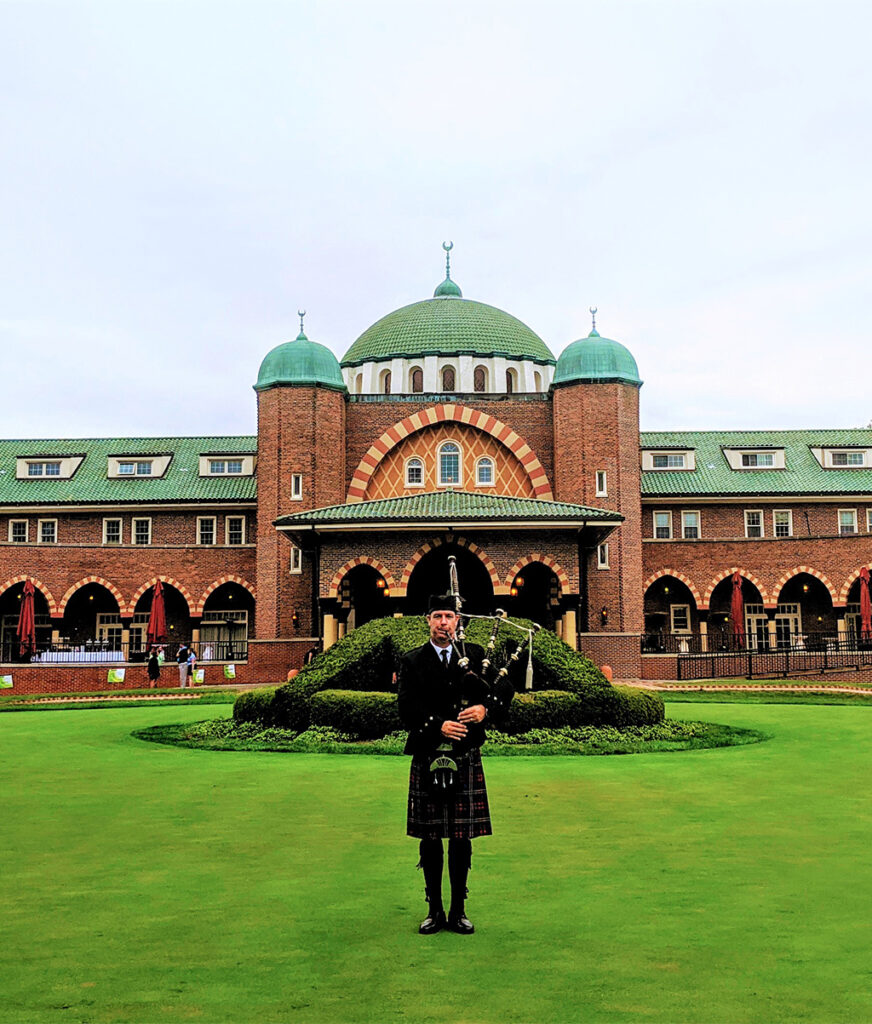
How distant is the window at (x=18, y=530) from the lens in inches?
1923

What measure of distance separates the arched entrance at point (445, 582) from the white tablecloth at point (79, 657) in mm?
9943

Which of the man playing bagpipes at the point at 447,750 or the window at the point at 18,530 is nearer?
the man playing bagpipes at the point at 447,750

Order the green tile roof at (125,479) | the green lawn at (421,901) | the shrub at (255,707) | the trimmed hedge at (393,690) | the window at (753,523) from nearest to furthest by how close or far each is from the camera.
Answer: the green lawn at (421,901), the trimmed hedge at (393,690), the shrub at (255,707), the green tile roof at (125,479), the window at (753,523)

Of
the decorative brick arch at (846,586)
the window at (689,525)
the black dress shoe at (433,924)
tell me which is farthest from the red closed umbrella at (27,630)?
the black dress shoe at (433,924)

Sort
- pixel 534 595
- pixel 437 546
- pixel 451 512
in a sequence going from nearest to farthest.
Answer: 1. pixel 451 512
2. pixel 437 546
3. pixel 534 595

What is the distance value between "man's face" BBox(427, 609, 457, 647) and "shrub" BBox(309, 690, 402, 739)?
1004 centimetres

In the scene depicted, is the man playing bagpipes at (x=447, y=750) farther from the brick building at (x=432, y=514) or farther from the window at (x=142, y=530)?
the window at (x=142, y=530)

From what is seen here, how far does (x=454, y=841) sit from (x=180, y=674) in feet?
98.0

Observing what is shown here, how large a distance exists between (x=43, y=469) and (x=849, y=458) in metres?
36.2

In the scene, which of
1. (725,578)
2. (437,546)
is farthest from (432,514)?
(725,578)

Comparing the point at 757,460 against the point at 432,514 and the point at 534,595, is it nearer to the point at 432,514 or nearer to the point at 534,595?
the point at 534,595

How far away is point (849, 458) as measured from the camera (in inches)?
1975

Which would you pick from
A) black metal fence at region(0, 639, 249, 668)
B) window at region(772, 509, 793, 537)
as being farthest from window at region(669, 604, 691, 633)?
black metal fence at region(0, 639, 249, 668)

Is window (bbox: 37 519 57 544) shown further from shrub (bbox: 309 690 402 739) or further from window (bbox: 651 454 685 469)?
shrub (bbox: 309 690 402 739)
